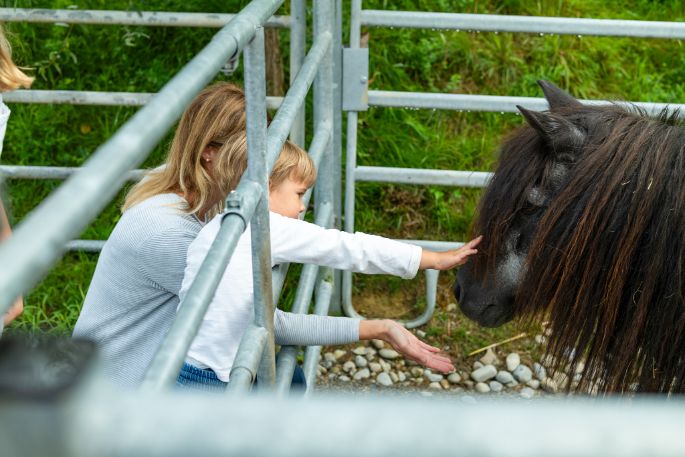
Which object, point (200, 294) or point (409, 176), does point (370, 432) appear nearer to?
point (200, 294)

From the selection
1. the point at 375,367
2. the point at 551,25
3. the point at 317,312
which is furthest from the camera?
the point at 375,367

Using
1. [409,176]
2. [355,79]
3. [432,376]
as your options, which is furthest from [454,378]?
[355,79]

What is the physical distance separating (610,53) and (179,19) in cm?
244

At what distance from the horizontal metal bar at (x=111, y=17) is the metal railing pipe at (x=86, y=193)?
2016 millimetres

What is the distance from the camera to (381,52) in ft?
14.1

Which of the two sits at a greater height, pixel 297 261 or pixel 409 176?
pixel 297 261

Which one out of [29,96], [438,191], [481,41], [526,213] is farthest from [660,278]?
[481,41]

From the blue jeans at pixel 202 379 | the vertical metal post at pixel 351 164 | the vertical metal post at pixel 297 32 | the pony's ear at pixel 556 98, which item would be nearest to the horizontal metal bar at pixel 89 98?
the vertical metal post at pixel 297 32

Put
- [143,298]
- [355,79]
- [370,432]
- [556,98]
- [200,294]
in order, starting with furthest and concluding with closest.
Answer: [355,79]
[556,98]
[143,298]
[200,294]
[370,432]

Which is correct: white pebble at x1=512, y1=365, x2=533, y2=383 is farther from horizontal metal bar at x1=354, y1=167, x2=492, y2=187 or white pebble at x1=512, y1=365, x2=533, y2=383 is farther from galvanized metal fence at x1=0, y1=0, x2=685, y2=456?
galvanized metal fence at x1=0, y1=0, x2=685, y2=456

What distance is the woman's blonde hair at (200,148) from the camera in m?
2.17

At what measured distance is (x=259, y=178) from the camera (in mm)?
1722

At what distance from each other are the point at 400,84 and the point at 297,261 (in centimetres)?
231

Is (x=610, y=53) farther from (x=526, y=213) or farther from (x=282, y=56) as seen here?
(x=526, y=213)
